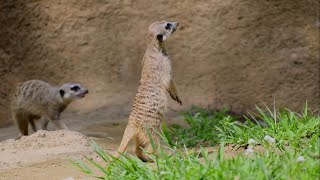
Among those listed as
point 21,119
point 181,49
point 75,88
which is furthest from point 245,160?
point 181,49

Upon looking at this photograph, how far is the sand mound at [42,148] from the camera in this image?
14.8 feet

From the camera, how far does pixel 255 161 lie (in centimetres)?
329

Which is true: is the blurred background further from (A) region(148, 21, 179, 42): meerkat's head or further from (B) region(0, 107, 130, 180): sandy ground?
(A) region(148, 21, 179, 42): meerkat's head

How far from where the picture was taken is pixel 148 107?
4488 mm

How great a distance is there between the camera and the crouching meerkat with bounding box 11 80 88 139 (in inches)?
249

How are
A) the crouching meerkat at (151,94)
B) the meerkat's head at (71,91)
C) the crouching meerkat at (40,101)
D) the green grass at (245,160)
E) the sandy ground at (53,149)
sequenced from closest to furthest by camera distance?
the green grass at (245,160), the sandy ground at (53,149), the crouching meerkat at (151,94), the crouching meerkat at (40,101), the meerkat's head at (71,91)

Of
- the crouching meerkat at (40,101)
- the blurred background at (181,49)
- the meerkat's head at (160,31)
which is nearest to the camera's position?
the meerkat's head at (160,31)

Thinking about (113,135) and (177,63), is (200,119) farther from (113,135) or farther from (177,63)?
(177,63)

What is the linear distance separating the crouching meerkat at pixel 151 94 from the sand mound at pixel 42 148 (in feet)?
1.64

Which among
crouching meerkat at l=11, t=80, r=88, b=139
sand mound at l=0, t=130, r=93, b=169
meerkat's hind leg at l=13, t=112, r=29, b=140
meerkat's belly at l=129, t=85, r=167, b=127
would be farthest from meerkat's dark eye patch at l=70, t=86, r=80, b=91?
meerkat's belly at l=129, t=85, r=167, b=127

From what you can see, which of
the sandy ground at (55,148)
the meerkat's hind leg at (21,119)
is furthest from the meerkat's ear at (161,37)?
the meerkat's hind leg at (21,119)

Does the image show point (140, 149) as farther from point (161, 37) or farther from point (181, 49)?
point (181, 49)

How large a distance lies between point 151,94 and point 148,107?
4.5 inches

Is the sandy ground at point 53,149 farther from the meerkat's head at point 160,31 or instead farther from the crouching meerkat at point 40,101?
the meerkat's head at point 160,31
